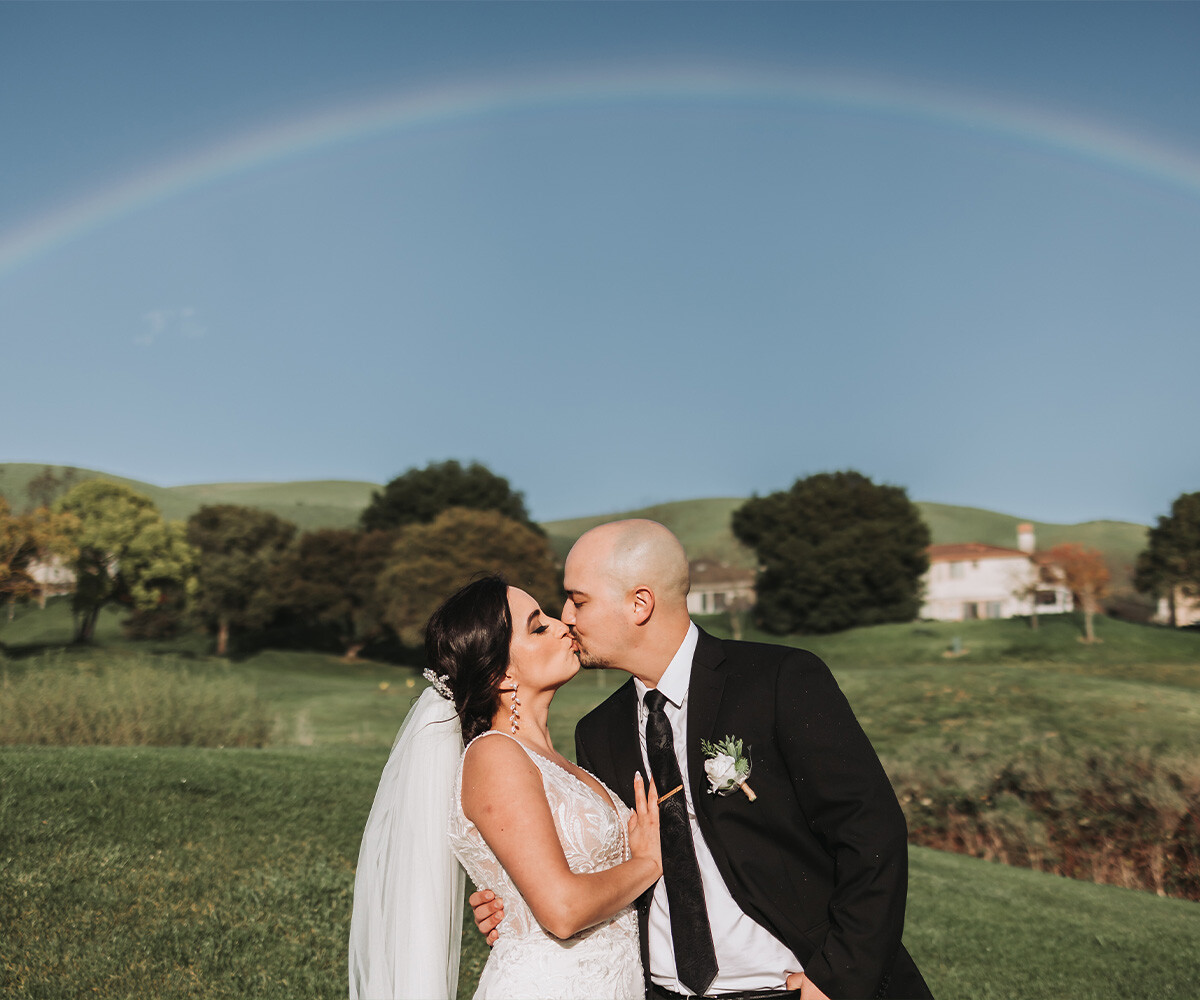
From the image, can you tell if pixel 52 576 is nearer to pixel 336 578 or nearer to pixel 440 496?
pixel 336 578

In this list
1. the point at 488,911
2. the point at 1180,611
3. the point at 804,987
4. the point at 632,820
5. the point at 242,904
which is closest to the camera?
the point at 804,987

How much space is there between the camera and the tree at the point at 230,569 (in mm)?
65250

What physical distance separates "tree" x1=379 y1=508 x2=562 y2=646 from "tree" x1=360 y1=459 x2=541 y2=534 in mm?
16616

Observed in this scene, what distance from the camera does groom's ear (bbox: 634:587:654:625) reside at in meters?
3.96

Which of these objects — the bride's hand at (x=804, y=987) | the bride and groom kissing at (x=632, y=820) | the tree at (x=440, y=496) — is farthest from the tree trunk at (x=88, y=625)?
the bride's hand at (x=804, y=987)

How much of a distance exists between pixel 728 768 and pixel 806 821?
0.39m

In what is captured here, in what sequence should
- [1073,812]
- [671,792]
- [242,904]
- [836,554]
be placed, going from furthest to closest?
[836,554], [1073,812], [242,904], [671,792]

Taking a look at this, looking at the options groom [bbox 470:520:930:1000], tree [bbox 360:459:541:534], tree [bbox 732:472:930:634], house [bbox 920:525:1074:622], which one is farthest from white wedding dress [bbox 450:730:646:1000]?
house [bbox 920:525:1074:622]

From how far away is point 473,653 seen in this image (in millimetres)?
4156

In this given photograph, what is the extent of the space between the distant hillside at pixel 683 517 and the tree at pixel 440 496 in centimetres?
2443

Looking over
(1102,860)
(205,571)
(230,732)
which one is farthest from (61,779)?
(205,571)

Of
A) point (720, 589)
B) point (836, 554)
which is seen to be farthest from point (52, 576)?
point (720, 589)

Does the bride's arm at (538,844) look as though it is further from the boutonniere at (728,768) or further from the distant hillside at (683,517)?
the distant hillside at (683,517)

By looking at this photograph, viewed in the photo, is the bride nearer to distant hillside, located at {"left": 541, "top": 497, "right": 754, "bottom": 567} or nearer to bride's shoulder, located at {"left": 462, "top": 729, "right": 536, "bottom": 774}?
bride's shoulder, located at {"left": 462, "top": 729, "right": 536, "bottom": 774}
